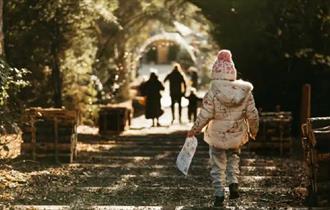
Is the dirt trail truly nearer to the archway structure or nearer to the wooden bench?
the wooden bench

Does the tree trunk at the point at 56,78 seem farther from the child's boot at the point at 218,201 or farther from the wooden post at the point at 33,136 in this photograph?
the child's boot at the point at 218,201

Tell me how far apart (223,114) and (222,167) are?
1.95 ft

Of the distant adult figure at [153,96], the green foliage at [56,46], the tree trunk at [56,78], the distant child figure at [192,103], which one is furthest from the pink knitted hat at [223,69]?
the distant child figure at [192,103]

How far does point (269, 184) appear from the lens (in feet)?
27.8

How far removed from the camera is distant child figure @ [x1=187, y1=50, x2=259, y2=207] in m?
6.95

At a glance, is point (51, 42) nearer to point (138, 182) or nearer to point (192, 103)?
point (192, 103)

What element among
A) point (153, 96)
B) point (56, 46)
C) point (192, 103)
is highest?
point (56, 46)

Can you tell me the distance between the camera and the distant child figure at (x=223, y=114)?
6945 millimetres

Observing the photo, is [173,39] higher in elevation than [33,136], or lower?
higher

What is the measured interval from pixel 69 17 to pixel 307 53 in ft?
Answer: 20.7

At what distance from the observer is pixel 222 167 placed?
7.01 m

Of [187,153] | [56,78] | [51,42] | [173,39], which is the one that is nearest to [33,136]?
[187,153]

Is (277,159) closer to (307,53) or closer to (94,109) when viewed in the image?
(307,53)

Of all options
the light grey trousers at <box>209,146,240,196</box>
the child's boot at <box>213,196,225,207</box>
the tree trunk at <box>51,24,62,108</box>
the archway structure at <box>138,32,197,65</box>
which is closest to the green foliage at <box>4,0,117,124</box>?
the tree trunk at <box>51,24,62,108</box>
